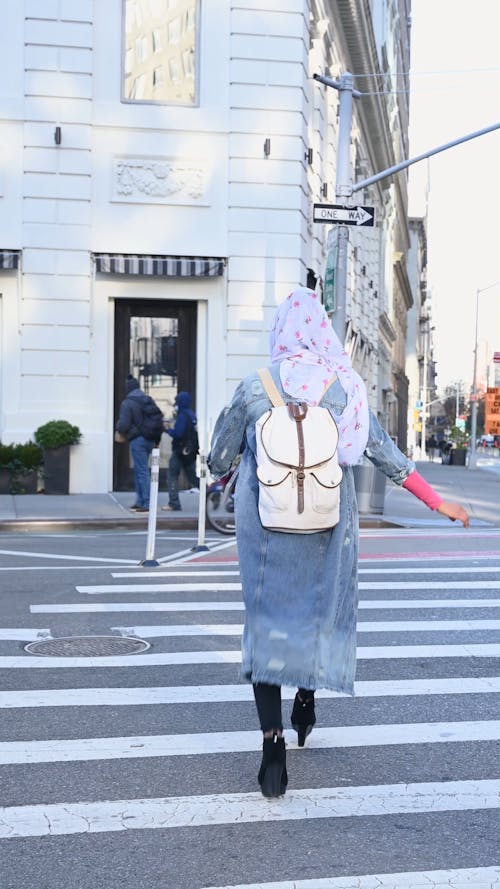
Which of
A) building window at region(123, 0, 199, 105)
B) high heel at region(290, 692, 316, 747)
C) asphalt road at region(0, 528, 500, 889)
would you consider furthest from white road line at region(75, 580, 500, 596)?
building window at region(123, 0, 199, 105)

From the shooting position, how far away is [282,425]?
180 inches

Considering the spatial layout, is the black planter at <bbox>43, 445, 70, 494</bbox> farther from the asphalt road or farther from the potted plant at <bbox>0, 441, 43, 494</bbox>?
the asphalt road

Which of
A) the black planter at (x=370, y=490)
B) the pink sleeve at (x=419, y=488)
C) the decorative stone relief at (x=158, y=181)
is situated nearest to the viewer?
the pink sleeve at (x=419, y=488)

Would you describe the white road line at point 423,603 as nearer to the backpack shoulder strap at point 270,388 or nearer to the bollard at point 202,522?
the bollard at point 202,522

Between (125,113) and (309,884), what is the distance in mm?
18270

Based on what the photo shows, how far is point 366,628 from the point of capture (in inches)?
327

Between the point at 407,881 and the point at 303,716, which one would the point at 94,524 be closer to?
the point at 303,716

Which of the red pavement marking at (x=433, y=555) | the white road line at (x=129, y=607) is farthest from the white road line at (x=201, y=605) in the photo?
the red pavement marking at (x=433, y=555)

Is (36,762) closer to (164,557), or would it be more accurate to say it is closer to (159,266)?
(164,557)

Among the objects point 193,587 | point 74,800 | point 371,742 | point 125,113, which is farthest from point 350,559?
point 125,113

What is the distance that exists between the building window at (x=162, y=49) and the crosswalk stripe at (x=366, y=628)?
1441cm

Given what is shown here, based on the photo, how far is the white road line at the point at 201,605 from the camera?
8930mm

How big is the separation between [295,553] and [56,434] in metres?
15.4

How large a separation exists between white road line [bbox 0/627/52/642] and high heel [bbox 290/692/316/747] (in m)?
2.96
